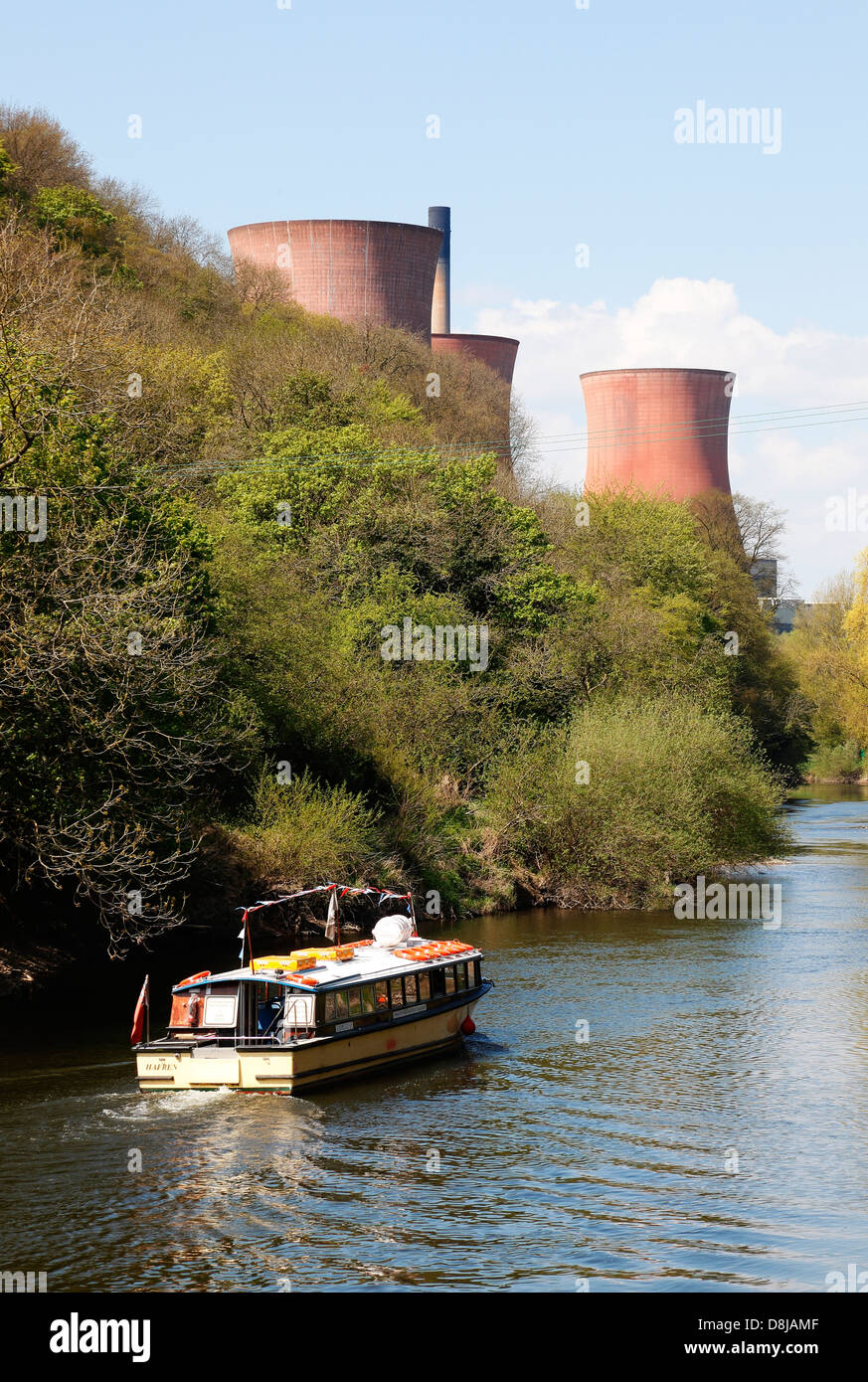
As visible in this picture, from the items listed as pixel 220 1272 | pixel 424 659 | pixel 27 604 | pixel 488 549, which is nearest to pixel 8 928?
pixel 27 604

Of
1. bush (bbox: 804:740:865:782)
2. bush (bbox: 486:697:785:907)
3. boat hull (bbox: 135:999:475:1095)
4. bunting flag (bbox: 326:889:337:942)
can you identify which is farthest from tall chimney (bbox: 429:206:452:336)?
boat hull (bbox: 135:999:475:1095)

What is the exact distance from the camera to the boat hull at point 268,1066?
16203 mm

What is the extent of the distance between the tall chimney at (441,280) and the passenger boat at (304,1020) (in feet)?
199

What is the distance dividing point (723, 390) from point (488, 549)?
22.8 metres

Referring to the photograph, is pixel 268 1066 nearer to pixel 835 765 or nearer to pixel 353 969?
pixel 353 969

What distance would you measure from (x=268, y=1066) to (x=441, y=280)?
65497mm

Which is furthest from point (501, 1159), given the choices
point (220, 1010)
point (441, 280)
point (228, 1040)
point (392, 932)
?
point (441, 280)

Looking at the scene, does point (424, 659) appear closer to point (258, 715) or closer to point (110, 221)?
point (258, 715)

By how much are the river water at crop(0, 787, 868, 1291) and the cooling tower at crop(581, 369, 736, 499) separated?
124ft

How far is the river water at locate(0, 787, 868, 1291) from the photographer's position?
11820 millimetres

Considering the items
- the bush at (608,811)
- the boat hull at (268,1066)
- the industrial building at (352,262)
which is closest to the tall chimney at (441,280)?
the industrial building at (352,262)

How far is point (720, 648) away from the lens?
164ft

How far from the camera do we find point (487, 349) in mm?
68312

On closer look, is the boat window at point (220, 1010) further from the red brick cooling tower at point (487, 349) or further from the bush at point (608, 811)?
the red brick cooling tower at point (487, 349)
